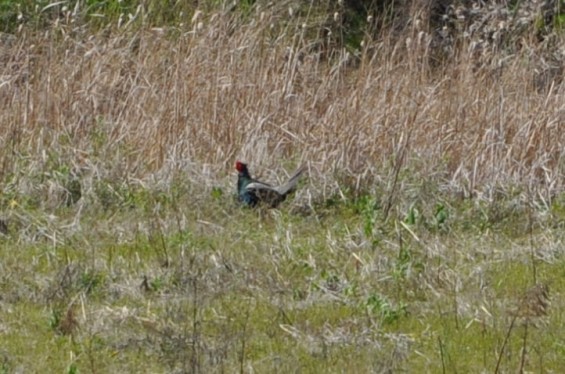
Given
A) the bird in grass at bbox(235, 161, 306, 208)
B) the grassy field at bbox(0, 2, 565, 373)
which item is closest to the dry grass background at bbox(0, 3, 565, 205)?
the grassy field at bbox(0, 2, 565, 373)

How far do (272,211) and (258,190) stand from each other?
165 millimetres

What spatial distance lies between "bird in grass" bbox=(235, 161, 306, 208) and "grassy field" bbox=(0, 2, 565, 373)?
0.09 metres

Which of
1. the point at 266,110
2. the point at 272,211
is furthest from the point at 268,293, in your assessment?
the point at 266,110

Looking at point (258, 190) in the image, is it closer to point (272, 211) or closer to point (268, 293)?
point (272, 211)

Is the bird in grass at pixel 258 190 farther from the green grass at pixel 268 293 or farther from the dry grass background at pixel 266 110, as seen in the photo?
the dry grass background at pixel 266 110

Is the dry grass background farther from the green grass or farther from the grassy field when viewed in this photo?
the green grass

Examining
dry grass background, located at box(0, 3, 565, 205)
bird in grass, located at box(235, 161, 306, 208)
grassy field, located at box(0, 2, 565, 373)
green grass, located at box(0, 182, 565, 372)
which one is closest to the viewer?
green grass, located at box(0, 182, 565, 372)

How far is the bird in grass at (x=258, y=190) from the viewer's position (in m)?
8.16

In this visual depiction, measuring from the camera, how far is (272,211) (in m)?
8.12

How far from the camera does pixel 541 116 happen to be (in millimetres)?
9141

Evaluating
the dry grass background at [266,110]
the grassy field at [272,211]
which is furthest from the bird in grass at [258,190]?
the dry grass background at [266,110]

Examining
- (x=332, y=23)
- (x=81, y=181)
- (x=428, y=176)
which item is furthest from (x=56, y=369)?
(x=332, y=23)

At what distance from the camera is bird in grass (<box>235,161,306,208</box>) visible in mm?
8164

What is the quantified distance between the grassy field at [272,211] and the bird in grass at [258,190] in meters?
0.09
